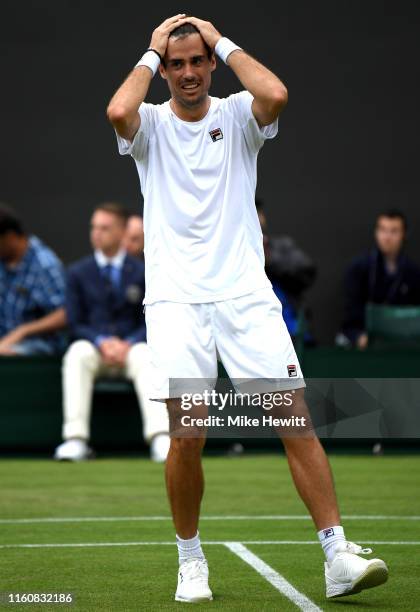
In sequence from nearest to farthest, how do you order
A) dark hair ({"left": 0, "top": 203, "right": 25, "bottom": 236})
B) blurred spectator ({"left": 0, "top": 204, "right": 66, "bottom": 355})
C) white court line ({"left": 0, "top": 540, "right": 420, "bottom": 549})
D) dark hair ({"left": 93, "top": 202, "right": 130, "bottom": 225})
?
white court line ({"left": 0, "top": 540, "right": 420, "bottom": 549})
dark hair ({"left": 93, "top": 202, "right": 130, "bottom": 225})
dark hair ({"left": 0, "top": 203, "right": 25, "bottom": 236})
blurred spectator ({"left": 0, "top": 204, "right": 66, "bottom": 355})

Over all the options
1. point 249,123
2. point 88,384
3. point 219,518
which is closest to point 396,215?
point 88,384

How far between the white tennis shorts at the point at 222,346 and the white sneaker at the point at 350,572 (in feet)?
2.38

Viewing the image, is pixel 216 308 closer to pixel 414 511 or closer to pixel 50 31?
pixel 414 511

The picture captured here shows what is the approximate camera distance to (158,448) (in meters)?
11.1

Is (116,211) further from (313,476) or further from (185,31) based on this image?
(313,476)

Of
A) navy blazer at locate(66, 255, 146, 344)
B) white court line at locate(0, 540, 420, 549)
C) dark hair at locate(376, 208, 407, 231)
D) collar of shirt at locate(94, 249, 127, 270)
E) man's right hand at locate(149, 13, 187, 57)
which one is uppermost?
man's right hand at locate(149, 13, 187, 57)

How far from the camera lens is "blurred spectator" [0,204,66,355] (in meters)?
11.8

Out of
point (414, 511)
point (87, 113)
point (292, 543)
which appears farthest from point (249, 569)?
point (87, 113)

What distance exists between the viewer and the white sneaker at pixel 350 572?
16.9 ft

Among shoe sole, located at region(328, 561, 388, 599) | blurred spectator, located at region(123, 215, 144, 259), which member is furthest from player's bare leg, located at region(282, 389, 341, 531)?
blurred spectator, located at region(123, 215, 144, 259)

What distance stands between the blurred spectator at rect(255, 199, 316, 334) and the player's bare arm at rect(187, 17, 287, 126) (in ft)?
19.1

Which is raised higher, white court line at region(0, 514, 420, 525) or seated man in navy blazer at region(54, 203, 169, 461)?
seated man in navy blazer at region(54, 203, 169, 461)

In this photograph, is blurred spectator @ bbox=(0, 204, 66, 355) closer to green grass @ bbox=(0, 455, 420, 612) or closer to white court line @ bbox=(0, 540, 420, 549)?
green grass @ bbox=(0, 455, 420, 612)

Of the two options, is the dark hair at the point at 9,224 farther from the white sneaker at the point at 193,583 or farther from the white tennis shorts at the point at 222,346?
the white sneaker at the point at 193,583
